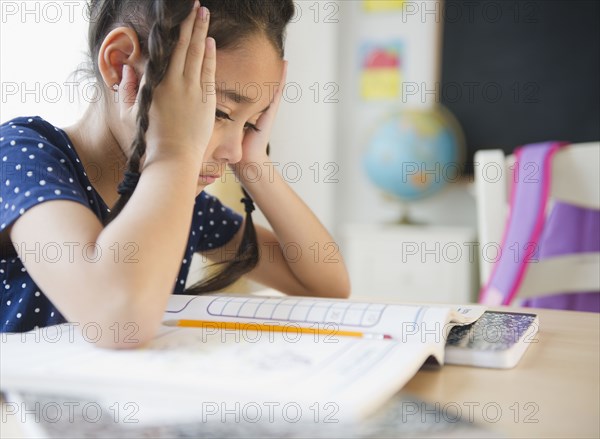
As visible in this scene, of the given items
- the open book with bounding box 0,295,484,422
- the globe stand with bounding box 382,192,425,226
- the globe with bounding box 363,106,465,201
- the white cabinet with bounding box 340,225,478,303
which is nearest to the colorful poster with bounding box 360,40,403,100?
the globe with bounding box 363,106,465,201

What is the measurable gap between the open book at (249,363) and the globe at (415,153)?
2340mm

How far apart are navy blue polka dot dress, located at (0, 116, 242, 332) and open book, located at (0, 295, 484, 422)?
0.44 feet

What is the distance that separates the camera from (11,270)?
857mm

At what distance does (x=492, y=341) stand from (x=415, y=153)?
2365mm

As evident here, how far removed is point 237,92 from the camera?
0.84 meters

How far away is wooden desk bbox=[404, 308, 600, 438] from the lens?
0.50m

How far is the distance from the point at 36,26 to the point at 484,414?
153 cm

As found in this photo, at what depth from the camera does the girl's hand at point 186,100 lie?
0.74 meters

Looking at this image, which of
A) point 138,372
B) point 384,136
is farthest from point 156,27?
point 384,136

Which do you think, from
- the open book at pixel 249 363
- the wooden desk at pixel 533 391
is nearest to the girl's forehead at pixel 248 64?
the open book at pixel 249 363

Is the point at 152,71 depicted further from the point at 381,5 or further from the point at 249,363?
the point at 381,5

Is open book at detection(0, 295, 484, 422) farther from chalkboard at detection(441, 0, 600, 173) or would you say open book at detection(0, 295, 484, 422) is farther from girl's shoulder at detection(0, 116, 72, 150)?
chalkboard at detection(441, 0, 600, 173)

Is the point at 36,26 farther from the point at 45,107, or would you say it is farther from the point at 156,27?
the point at 156,27

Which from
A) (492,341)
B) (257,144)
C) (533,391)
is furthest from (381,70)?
(533,391)
